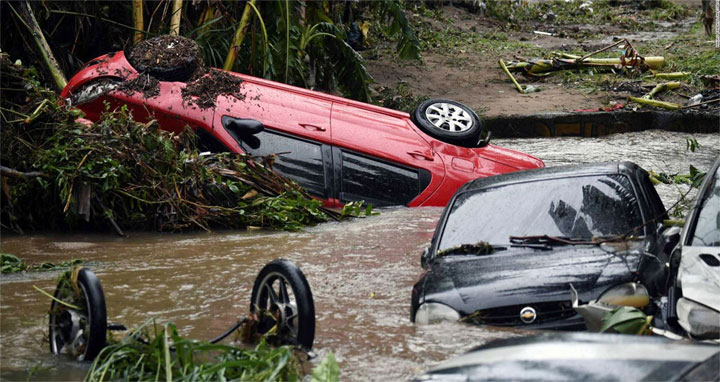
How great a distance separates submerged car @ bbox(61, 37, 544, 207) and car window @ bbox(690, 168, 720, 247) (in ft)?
11.7

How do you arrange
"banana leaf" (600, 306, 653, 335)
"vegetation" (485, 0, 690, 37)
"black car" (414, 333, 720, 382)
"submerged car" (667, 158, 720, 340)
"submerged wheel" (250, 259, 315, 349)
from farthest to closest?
1. "vegetation" (485, 0, 690, 37)
2. "submerged wheel" (250, 259, 315, 349)
3. "submerged car" (667, 158, 720, 340)
4. "banana leaf" (600, 306, 653, 335)
5. "black car" (414, 333, 720, 382)

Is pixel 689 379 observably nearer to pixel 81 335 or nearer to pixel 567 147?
pixel 81 335

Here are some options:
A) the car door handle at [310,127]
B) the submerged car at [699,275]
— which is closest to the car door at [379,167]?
the car door handle at [310,127]

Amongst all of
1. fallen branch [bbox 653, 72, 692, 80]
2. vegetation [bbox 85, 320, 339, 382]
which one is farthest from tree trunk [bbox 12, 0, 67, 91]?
fallen branch [bbox 653, 72, 692, 80]

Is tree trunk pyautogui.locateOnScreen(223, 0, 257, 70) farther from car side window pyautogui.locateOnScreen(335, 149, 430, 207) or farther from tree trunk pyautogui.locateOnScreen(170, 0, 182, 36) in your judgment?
car side window pyautogui.locateOnScreen(335, 149, 430, 207)

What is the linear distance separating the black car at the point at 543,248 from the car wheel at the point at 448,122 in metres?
2.41

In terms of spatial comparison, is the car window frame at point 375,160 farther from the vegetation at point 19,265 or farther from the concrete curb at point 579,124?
the concrete curb at point 579,124

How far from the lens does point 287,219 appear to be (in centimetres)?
862

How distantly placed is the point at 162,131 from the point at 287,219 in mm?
1324

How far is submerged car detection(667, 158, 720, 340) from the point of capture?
4.29 m

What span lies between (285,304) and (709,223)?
224cm

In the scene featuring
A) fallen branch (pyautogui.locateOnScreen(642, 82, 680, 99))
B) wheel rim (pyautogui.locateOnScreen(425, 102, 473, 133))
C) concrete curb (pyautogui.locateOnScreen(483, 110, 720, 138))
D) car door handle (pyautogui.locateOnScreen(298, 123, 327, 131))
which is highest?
fallen branch (pyautogui.locateOnScreen(642, 82, 680, 99))

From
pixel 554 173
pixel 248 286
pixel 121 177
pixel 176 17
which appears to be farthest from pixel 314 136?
pixel 176 17

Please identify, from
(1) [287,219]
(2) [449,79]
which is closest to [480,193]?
(1) [287,219]
